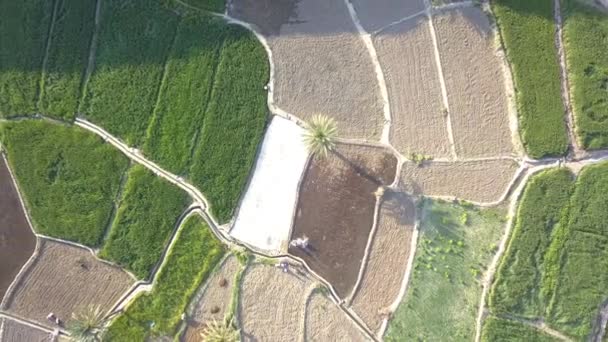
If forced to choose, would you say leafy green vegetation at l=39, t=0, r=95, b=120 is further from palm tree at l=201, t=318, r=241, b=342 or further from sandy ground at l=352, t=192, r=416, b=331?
sandy ground at l=352, t=192, r=416, b=331

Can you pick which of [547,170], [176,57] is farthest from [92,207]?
[547,170]

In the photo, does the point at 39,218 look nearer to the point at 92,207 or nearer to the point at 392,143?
the point at 92,207

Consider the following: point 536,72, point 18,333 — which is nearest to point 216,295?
point 18,333

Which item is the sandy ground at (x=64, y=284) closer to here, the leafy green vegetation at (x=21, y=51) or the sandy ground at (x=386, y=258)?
the leafy green vegetation at (x=21, y=51)

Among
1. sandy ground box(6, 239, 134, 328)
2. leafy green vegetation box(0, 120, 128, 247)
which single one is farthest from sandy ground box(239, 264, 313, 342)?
leafy green vegetation box(0, 120, 128, 247)

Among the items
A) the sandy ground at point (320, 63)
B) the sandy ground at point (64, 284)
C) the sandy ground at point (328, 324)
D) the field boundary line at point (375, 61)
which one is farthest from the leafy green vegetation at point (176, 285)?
the field boundary line at point (375, 61)
